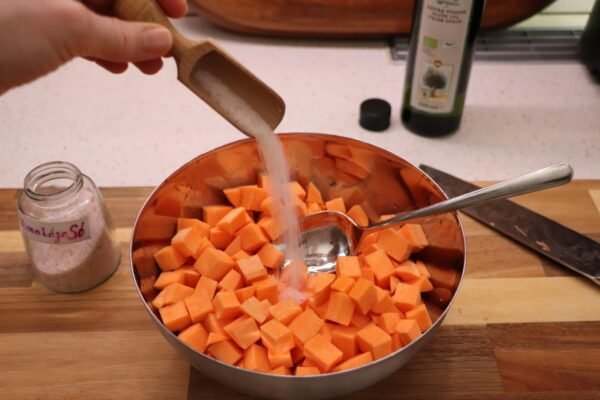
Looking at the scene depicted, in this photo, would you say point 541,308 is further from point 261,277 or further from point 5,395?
point 5,395

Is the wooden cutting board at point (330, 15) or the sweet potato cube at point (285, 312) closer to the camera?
the sweet potato cube at point (285, 312)

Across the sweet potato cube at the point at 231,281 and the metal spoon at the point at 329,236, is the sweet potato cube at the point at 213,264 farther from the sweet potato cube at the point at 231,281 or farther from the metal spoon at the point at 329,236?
the metal spoon at the point at 329,236

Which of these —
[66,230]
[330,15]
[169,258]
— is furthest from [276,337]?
[330,15]

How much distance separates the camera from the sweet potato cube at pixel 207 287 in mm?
1036

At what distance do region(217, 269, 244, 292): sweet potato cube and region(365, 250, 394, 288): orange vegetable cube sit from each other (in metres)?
0.23

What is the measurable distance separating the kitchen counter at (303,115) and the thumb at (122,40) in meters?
0.56

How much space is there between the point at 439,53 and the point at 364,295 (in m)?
0.64

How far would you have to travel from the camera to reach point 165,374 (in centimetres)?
101

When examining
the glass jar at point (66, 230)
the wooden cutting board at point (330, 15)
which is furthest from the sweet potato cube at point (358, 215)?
the wooden cutting board at point (330, 15)

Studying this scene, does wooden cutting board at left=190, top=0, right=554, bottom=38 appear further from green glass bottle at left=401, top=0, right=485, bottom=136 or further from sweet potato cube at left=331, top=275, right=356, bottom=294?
sweet potato cube at left=331, top=275, right=356, bottom=294

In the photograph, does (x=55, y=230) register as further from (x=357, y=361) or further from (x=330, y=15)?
(x=330, y=15)

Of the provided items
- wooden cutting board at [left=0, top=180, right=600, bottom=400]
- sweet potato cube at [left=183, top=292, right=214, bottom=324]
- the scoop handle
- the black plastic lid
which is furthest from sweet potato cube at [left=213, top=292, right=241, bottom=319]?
the black plastic lid

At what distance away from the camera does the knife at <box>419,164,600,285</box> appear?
117 cm

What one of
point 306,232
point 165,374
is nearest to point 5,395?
point 165,374
